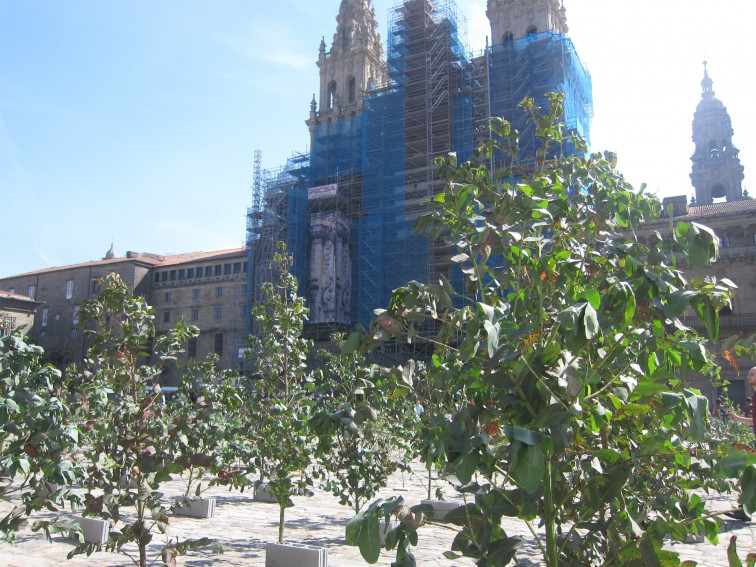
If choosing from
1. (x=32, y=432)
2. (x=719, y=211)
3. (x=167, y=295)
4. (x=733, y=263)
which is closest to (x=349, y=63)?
(x=167, y=295)

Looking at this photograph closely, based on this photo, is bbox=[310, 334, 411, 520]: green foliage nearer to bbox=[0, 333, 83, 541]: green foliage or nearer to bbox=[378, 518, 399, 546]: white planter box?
bbox=[378, 518, 399, 546]: white planter box

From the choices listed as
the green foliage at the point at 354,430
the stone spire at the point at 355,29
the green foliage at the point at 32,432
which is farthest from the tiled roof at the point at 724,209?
the green foliage at the point at 32,432

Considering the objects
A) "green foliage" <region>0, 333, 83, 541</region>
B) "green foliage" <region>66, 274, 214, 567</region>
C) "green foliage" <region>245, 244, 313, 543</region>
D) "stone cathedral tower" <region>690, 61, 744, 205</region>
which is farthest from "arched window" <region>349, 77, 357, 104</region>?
"green foliage" <region>0, 333, 83, 541</region>

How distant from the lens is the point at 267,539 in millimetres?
8180

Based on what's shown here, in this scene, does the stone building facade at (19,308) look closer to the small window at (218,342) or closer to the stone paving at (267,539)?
the small window at (218,342)

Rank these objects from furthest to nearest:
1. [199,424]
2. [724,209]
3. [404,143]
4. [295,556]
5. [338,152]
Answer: [338,152] < [404,143] < [724,209] < [295,556] < [199,424]

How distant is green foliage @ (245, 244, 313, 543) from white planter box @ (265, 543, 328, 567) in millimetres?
472

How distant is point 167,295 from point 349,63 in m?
27.4

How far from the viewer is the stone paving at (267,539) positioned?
6766mm

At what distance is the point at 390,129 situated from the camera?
145 feet

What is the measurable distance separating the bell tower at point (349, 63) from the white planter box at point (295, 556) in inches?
1960

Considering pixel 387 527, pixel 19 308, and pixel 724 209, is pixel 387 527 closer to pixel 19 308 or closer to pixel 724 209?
pixel 724 209

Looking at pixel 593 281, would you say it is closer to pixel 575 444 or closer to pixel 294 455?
pixel 575 444

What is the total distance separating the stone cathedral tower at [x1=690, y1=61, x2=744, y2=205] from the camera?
7162 centimetres
